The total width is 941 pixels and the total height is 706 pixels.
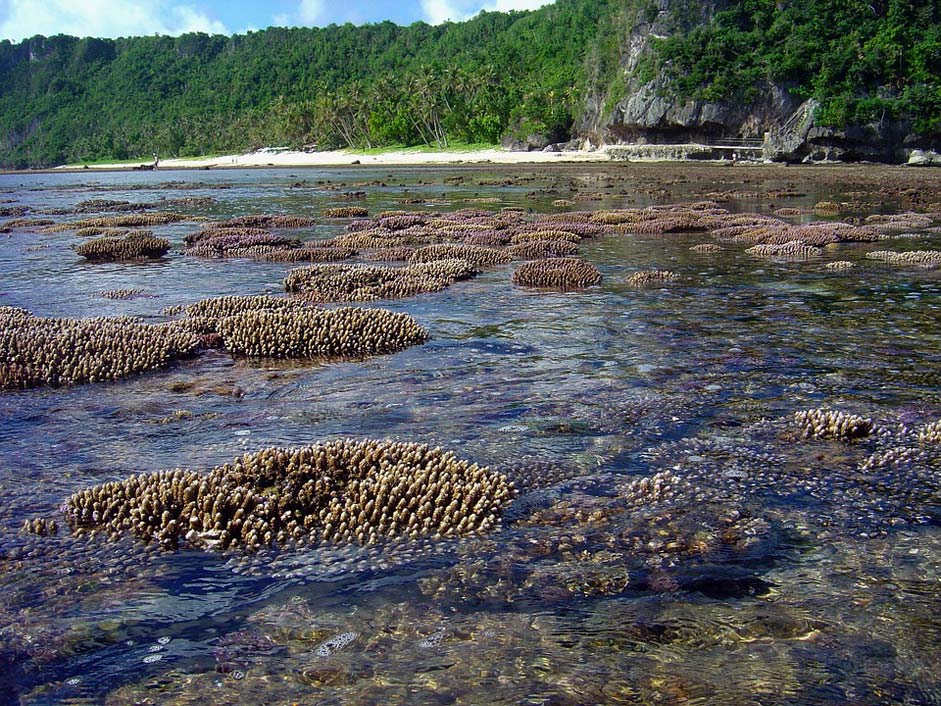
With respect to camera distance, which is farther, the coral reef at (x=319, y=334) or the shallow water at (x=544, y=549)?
the coral reef at (x=319, y=334)

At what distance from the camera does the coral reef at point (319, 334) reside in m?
10.2

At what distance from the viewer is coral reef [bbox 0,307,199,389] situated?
8.96 m

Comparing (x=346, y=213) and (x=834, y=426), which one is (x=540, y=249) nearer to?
(x=834, y=426)

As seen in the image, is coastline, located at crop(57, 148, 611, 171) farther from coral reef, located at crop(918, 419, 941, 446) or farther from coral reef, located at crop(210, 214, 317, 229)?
coral reef, located at crop(918, 419, 941, 446)

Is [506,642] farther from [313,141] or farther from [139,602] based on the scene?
[313,141]

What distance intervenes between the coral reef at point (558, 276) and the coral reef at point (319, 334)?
5.04m

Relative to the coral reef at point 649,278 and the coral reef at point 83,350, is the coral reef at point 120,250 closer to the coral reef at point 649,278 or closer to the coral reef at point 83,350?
the coral reef at point 83,350

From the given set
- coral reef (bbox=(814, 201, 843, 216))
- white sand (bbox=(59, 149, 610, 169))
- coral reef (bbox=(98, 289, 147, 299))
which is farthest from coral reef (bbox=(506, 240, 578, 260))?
white sand (bbox=(59, 149, 610, 169))

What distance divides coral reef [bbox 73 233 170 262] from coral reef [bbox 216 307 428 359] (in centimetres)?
1169

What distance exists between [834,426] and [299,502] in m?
4.68

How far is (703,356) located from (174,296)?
10129mm

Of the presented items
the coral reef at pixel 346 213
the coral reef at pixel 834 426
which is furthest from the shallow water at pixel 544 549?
the coral reef at pixel 346 213

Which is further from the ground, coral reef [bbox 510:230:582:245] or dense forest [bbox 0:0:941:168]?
dense forest [bbox 0:0:941:168]

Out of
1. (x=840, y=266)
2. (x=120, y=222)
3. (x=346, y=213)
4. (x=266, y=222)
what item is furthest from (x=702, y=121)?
(x=840, y=266)
